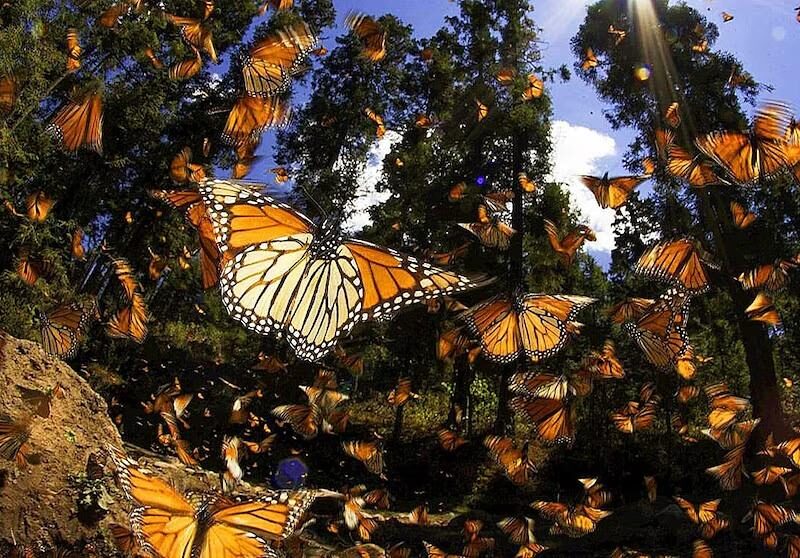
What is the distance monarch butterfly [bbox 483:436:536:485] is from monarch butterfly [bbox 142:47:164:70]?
38.3ft

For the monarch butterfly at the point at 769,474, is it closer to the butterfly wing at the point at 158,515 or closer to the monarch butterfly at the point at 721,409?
the monarch butterfly at the point at 721,409

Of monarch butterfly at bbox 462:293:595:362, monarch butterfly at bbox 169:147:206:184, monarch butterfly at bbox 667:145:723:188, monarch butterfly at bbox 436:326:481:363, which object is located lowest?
monarch butterfly at bbox 462:293:595:362

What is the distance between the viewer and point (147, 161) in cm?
1802

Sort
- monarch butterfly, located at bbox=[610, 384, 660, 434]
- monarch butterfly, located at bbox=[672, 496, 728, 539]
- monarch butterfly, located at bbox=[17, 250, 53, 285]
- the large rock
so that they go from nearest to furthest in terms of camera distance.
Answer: the large rock < monarch butterfly, located at bbox=[672, 496, 728, 539] < monarch butterfly, located at bbox=[17, 250, 53, 285] < monarch butterfly, located at bbox=[610, 384, 660, 434]

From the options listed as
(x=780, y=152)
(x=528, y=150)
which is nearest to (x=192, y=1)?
(x=528, y=150)

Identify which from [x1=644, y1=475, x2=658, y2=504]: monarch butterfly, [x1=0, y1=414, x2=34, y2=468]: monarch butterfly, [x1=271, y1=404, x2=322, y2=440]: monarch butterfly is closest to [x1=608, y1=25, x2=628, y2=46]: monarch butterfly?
[x1=644, y1=475, x2=658, y2=504]: monarch butterfly

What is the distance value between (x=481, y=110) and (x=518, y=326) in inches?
377

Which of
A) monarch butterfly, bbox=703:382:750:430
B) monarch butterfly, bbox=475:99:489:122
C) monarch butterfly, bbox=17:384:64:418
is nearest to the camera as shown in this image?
monarch butterfly, bbox=17:384:64:418

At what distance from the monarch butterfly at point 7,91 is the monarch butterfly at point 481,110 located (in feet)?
28.9

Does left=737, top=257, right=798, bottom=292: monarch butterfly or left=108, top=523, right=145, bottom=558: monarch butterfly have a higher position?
left=737, top=257, right=798, bottom=292: monarch butterfly

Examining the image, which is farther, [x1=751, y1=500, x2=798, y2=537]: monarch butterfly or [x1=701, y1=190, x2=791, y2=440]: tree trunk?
[x1=701, y1=190, x2=791, y2=440]: tree trunk

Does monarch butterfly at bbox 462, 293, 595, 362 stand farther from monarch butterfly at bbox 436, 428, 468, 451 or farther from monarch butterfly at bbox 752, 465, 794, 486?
monarch butterfly at bbox 436, 428, 468, 451

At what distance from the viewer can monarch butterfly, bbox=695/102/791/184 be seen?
13.8 ft

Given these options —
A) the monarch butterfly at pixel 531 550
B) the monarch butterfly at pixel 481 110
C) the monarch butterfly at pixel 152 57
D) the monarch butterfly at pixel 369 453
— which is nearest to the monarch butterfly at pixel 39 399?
the monarch butterfly at pixel 531 550
